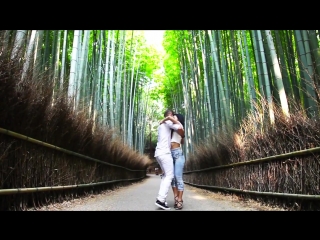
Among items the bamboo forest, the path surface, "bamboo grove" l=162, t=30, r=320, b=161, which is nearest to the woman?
the path surface

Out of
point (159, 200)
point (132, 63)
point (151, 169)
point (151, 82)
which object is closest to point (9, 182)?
point (159, 200)

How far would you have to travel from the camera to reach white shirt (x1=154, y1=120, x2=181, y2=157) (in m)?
3.91

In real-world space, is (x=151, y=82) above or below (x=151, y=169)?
above

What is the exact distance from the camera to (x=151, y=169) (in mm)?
35719

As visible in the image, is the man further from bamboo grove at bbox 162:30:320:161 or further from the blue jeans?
bamboo grove at bbox 162:30:320:161

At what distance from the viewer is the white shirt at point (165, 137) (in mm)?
3908

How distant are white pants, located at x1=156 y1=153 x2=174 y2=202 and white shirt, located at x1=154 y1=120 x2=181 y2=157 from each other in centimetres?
6

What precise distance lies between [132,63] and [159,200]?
1413 cm

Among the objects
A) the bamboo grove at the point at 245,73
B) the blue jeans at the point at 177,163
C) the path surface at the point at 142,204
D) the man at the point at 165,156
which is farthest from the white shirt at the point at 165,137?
the bamboo grove at the point at 245,73

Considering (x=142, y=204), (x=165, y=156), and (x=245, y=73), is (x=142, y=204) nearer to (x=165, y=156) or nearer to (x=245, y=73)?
(x=165, y=156)

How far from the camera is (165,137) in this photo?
3947mm

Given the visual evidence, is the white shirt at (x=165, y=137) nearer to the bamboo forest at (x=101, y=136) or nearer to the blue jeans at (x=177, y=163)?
the blue jeans at (x=177, y=163)

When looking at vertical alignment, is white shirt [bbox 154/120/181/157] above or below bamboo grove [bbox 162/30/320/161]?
below
